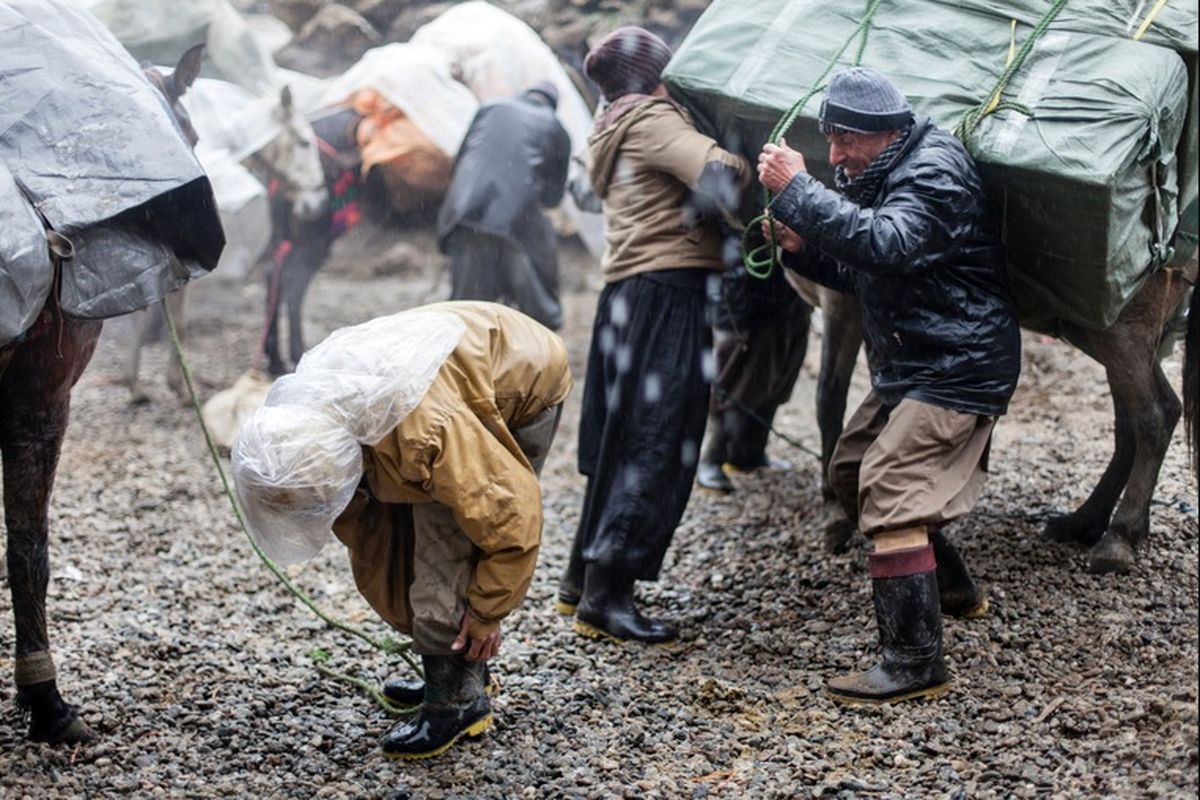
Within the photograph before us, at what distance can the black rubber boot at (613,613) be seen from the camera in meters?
4.47

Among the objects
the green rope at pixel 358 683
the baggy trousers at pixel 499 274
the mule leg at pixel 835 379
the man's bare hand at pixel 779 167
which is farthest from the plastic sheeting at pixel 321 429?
the baggy trousers at pixel 499 274

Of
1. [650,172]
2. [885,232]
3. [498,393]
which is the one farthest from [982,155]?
[498,393]

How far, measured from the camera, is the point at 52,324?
3.56 m

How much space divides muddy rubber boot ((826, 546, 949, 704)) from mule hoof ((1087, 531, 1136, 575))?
97 cm

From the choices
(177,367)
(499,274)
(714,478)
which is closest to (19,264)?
(714,478)

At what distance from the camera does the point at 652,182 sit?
447 cm

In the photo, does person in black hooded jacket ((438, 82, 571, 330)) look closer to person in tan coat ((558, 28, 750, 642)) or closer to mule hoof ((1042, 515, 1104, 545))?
person in tan coat ((558, 28, 750, 642))

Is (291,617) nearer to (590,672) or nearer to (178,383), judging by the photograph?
(590,672)

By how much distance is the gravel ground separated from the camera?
11.2 feet

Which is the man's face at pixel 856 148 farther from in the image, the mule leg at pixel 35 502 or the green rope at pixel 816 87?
the mule leg at pixel 35 502

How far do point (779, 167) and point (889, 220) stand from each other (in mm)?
352

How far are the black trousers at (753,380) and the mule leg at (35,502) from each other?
3.05 metres

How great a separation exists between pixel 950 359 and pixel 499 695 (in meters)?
1.67

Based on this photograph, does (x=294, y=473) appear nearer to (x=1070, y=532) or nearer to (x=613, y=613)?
(x=613, y=613)
